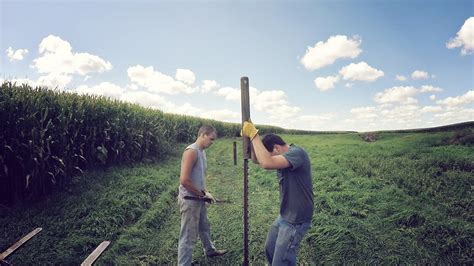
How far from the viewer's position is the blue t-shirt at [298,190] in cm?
377

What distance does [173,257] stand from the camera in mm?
6039

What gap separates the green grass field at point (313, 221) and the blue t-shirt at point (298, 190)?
2375 mm

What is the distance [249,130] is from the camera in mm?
4098

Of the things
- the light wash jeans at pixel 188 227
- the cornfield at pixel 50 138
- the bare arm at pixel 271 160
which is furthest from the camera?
the cornfield at pixel 50 138

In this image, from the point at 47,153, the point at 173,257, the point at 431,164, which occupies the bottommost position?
the point at 173,257

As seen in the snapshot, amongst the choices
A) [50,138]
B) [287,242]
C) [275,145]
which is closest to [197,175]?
Result: [275,145]

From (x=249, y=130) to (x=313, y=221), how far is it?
13.2ft

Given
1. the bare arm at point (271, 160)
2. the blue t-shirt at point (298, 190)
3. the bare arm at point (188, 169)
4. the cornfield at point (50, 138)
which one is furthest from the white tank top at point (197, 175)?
the cornfield at point (50, 138)

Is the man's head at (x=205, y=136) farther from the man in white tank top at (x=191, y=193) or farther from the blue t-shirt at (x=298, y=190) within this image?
the blue t-shirt at (x=298, y=190)

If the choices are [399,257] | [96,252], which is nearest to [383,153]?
[399,257]

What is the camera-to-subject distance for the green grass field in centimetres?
586

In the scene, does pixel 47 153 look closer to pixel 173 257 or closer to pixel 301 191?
pixel 173 257

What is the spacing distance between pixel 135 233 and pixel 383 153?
35.5ft

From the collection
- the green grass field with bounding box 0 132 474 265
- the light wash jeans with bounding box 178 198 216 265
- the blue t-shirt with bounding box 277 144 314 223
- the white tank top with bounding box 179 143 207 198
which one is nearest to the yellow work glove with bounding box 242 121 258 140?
the blue t-shirt with bounding box 277 144 314 223
